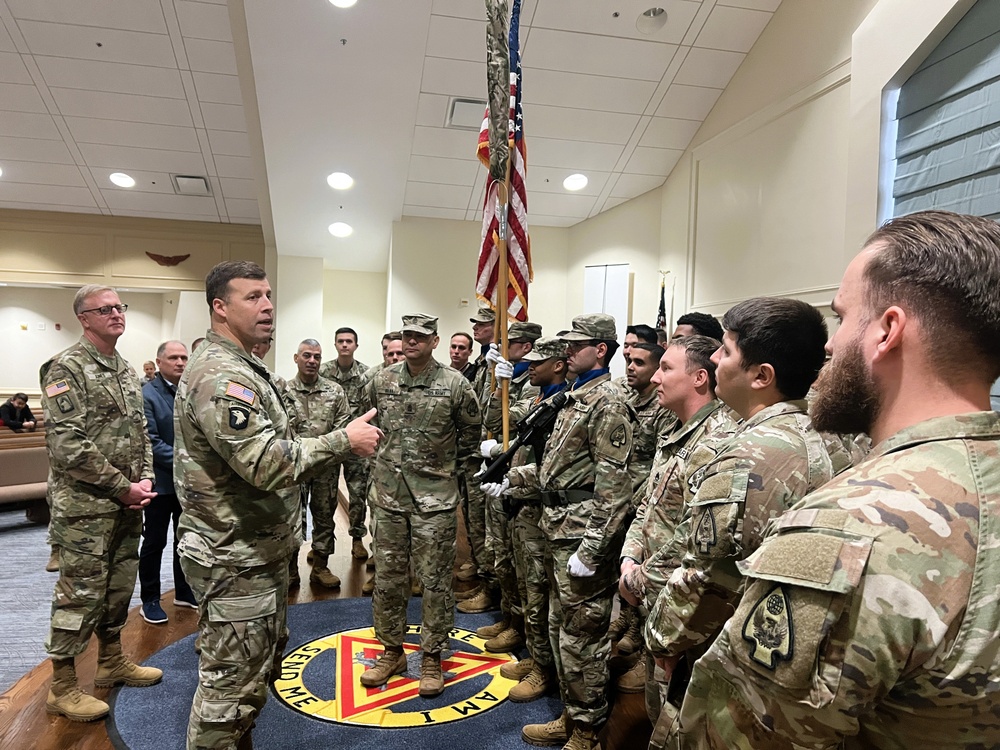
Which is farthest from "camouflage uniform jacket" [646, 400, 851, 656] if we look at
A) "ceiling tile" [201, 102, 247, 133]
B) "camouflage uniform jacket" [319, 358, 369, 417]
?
"ceiling tile" [201, 102, 247, 133]

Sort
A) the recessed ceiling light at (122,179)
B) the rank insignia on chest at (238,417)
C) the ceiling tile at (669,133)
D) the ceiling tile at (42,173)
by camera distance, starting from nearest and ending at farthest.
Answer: the rank insignia on chest at (238,417), the ceiling tile at (669,133), the ceiling tile at (42,173), the recessed ceiling light at (122,179)

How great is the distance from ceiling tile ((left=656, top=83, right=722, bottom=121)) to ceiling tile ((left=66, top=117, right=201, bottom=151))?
4985 mm

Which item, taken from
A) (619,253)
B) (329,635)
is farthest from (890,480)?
(619,253)

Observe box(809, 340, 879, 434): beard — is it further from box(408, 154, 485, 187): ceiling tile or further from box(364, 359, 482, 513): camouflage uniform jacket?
box(408, 154, 485, 187): ceiling tile

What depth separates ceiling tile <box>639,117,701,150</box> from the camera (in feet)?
17.7

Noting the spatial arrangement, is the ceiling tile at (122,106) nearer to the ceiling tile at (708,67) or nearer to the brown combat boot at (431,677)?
the ceiling tile at (708,67)

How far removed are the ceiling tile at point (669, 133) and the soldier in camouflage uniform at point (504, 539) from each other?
258cm

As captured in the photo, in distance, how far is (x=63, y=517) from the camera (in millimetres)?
2529

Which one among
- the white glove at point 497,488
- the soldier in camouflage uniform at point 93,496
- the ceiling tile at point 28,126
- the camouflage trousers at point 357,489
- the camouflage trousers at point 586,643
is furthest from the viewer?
the ceiling tile at point 28,126

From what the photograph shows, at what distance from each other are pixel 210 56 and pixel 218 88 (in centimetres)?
45

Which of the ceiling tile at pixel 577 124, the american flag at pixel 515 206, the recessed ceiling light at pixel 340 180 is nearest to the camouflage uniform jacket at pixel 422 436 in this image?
the american flag at pixel 515 206

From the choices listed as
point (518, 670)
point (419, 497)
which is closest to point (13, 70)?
point (419, 497)

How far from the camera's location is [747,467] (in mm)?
1275

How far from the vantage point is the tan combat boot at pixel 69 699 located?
2.44 metres
